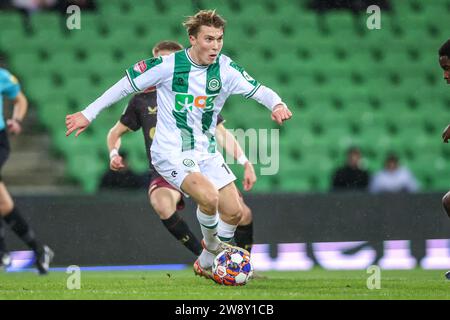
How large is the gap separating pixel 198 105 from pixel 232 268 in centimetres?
112

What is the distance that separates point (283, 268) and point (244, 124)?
6.67 feet

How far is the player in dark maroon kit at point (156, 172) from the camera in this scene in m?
7.14

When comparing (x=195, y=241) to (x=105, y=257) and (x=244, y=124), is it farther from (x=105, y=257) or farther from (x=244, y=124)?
(x=244, y=124)

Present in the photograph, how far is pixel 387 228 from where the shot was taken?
9.18 meters

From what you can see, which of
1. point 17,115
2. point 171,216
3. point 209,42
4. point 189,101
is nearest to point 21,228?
point 17,115

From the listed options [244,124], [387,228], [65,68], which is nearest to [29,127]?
[65,68]

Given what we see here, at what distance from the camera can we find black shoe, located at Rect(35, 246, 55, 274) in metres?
7.94

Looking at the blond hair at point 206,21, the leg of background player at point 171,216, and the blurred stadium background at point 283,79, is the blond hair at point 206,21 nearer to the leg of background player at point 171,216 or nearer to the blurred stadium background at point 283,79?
the leg of background player at point 171,216

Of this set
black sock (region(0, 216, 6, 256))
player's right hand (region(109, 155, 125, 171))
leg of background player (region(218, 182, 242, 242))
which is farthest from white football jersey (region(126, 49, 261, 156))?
black sock (region(0, 216, 6, 256))

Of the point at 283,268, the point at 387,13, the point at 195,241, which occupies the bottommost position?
the point at 283,268

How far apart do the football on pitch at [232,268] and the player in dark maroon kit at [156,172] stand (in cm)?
90

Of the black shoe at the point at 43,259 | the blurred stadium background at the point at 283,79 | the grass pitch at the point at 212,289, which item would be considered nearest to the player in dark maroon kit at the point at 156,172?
the grass pitch at the point at 212,289

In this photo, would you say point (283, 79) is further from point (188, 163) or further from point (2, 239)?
point (188, 163)

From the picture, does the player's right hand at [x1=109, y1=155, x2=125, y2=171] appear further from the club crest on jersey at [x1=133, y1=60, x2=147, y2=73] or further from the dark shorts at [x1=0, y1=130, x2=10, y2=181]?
the dark shorts at [x1=0, y1=130, x2=10, y2=181]
